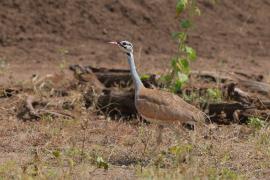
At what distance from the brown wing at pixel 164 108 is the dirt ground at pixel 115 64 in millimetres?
308

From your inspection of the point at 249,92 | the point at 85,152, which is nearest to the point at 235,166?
the point at 85,152

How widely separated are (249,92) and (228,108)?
1.00 m

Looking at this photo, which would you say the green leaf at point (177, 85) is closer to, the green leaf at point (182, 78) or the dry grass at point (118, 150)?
the green leaf at point (182, 78)

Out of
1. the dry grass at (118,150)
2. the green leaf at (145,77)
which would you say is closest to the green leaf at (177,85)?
the green leaf at (145,77)

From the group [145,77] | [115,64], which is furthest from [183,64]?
[115,64]

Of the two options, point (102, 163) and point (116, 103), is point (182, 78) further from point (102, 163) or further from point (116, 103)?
point (102, 163)

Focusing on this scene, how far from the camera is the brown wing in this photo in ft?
22.3

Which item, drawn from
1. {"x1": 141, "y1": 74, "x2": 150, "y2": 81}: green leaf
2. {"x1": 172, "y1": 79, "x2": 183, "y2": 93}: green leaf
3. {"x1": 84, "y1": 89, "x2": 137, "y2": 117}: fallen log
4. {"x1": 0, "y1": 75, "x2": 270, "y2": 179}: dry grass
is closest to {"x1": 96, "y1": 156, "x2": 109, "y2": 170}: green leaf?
{"x1": 0, "y1": 75, "x2": 270, "y2": 179}: dry grass

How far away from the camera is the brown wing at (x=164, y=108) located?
6789 millimetres

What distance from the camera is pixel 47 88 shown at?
391 inches

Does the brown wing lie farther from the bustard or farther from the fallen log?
the fallen log

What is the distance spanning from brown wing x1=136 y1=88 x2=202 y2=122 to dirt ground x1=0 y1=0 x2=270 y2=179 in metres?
0.31

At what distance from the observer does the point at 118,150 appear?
7.33m

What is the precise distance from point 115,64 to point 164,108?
538cm
